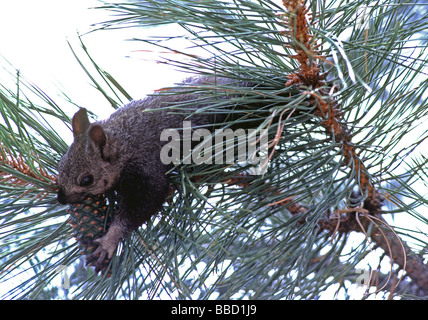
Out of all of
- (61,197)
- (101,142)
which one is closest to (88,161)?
(101,142)

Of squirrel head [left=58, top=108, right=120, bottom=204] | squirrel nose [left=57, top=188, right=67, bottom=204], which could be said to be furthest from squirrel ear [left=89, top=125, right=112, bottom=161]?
squirrel nose [left=57, top=188, right=67, bottom=204]

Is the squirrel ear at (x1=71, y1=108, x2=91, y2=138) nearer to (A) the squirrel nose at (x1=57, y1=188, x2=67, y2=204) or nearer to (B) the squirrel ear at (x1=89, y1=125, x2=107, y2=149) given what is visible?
(B) the squirrel ear at (x1=89, y1=125, x2=107, y2=149)

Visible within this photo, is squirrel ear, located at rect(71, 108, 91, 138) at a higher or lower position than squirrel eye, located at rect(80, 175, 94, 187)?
higher

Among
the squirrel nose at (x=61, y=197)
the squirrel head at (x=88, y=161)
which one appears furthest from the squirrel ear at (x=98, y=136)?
the squirrel nose at (x=61, y=197)

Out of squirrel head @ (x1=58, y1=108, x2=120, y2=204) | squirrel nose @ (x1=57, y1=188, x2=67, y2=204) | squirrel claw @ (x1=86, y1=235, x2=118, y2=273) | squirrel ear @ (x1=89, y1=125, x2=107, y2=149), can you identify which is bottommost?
squirrel claw @ (x1=86, y1=235, x2=118, y2=273)

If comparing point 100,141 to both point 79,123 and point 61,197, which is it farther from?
point 61,197
